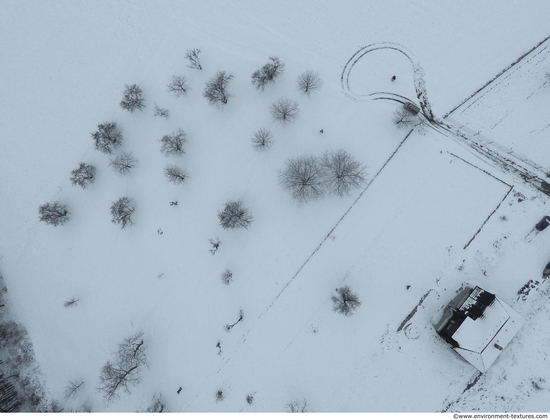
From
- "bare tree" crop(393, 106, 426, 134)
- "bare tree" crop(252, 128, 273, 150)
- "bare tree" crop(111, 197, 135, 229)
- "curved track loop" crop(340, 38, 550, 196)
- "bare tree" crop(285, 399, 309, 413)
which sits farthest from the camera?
"bare tree" crop(252, 128, 273, 150)

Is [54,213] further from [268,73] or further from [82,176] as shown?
[268,73]

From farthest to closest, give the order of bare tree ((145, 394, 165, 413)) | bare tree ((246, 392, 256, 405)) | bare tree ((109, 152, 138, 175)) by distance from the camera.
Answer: bare tree ((109, 152, 138, 175)) < bare tree ((145, 394, 165, 413)) < bare tree ((246, 392, 256, 405))

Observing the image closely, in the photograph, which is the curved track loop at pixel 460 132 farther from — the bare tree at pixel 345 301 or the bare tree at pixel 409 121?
the bare tree at pixel 345 301

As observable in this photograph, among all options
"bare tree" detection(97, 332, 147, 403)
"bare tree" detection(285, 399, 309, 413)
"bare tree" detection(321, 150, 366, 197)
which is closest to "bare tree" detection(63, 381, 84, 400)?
"bare tree" detection(97, 332, 147, 403)

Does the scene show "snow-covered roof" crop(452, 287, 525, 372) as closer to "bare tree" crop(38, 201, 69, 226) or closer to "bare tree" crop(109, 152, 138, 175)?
"bare tree" crop(109, 152, 138, 175)

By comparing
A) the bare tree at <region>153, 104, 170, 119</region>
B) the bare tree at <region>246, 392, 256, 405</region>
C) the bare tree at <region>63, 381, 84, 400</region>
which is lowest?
Result: the bare tree at <region>63, 381, 84, 400</region>

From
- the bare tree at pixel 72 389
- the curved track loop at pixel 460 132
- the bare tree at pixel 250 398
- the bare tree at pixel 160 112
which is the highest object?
the curved track loop at pixel 460 132

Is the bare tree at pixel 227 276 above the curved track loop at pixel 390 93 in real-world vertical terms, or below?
below

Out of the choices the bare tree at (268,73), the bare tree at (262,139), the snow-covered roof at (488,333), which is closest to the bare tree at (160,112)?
the bare tree at (262,139)
